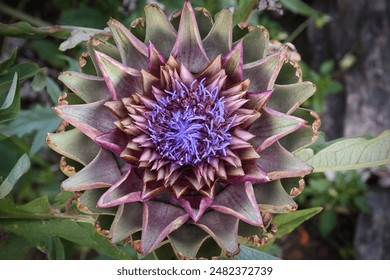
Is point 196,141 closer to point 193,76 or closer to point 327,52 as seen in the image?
point 193,76

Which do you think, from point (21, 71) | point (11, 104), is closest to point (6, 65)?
point (21, 71)

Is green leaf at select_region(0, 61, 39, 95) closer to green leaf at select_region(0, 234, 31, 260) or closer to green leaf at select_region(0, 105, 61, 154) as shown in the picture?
green leaf at select_region(0, 105, 61, 154)

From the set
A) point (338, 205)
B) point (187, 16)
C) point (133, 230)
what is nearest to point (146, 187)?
point (133, 230)

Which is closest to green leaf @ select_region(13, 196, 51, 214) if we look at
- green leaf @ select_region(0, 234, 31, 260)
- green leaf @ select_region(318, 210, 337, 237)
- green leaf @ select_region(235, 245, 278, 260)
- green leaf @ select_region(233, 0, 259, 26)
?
green leaf @ select_region(0, 234, 31, 260)

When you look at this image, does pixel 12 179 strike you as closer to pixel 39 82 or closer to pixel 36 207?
pixel 36 207
